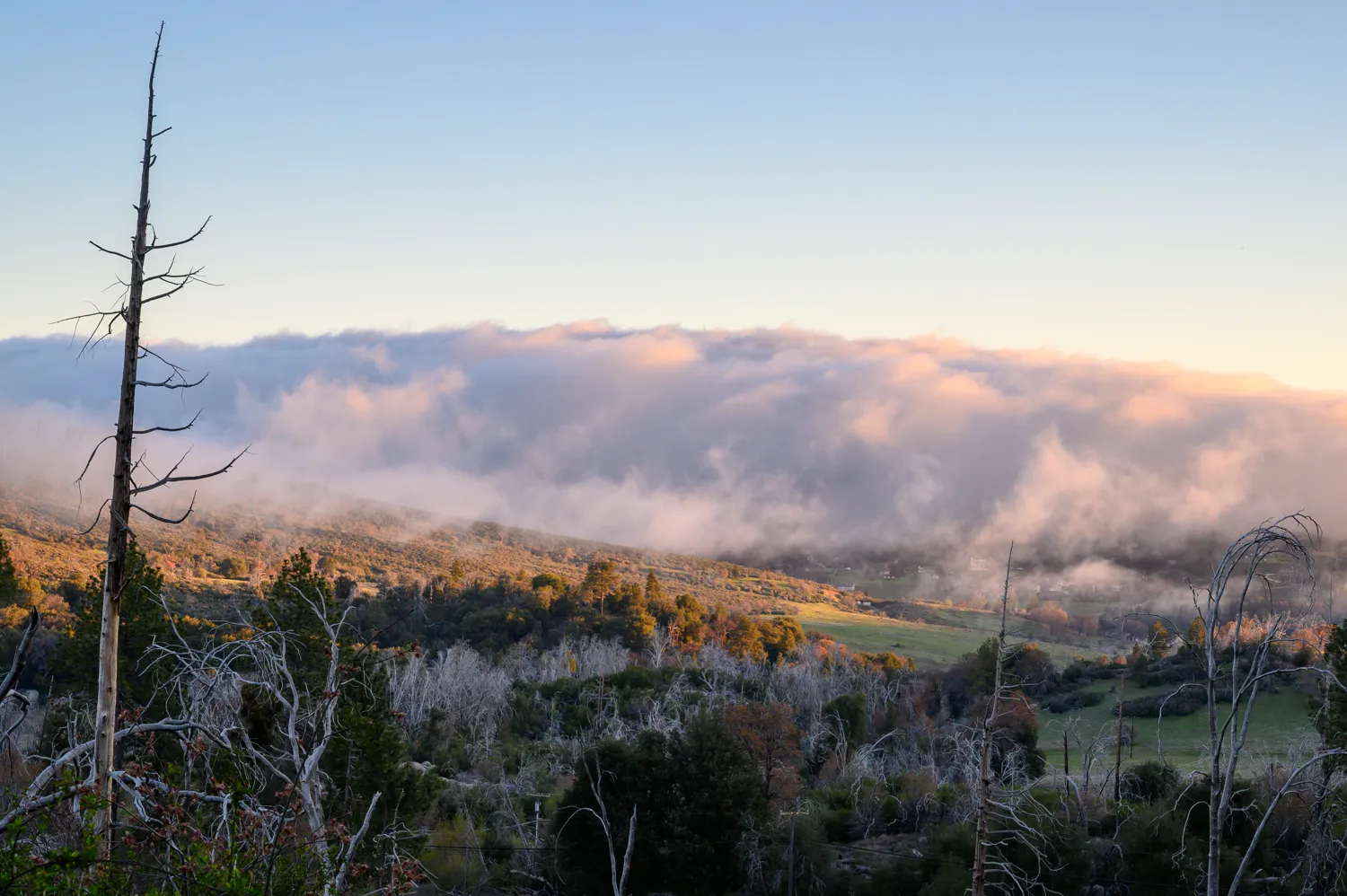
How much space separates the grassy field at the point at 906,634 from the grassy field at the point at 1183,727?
2629 cm

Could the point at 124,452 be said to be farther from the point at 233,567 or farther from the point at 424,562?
the point at 424,562

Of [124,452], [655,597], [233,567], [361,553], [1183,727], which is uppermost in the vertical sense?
[124,452]

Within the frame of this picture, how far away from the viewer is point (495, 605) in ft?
342

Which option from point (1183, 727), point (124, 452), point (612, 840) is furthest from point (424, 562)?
point (124, 452)

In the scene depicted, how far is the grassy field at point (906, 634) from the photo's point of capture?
351 ft

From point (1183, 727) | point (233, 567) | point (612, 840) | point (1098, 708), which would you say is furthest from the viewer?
point (233, 567)

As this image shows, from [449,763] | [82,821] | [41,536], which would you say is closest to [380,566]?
[41,536]

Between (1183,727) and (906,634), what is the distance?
59.5m

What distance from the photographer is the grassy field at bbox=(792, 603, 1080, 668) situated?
107000mm

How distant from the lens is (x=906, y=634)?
124 metres

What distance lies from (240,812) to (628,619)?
8665 cm

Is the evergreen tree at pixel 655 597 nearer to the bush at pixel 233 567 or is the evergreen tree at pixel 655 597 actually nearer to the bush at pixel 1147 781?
the bush at pixel 233 567

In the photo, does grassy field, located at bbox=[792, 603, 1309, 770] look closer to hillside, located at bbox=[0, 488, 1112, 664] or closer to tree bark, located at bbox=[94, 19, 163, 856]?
hillside, located at bbox=[0, 488, 1112, 664]

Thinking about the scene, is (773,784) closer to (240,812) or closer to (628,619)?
(240,812)
